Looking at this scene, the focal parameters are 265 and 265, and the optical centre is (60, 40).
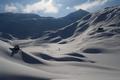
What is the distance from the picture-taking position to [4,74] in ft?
99.5

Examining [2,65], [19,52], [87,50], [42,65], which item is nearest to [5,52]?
[19,52]

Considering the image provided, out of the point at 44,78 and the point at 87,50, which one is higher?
the point at 87,50

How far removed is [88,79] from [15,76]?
9182mm

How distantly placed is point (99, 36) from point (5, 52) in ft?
518

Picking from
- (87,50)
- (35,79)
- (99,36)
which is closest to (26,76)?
(35,79)

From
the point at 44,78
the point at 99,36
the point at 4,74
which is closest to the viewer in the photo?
the point at 4,74

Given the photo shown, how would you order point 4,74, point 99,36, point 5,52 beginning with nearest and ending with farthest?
point 4,74 < point 5,52 < point 99,36

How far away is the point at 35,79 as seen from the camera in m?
31.3

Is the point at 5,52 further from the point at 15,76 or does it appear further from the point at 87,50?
the point at 87,50

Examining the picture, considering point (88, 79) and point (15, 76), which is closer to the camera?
point (15, 76)

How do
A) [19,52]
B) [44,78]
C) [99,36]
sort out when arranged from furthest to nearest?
[99,36] → [19,52] → [44,78]

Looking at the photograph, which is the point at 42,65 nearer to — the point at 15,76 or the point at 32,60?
the point at 32,60

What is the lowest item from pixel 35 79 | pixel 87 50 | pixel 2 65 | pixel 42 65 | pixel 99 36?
pixel 35 79

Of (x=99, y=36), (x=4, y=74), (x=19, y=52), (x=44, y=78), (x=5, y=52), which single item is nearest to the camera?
(x=4, y=74)
